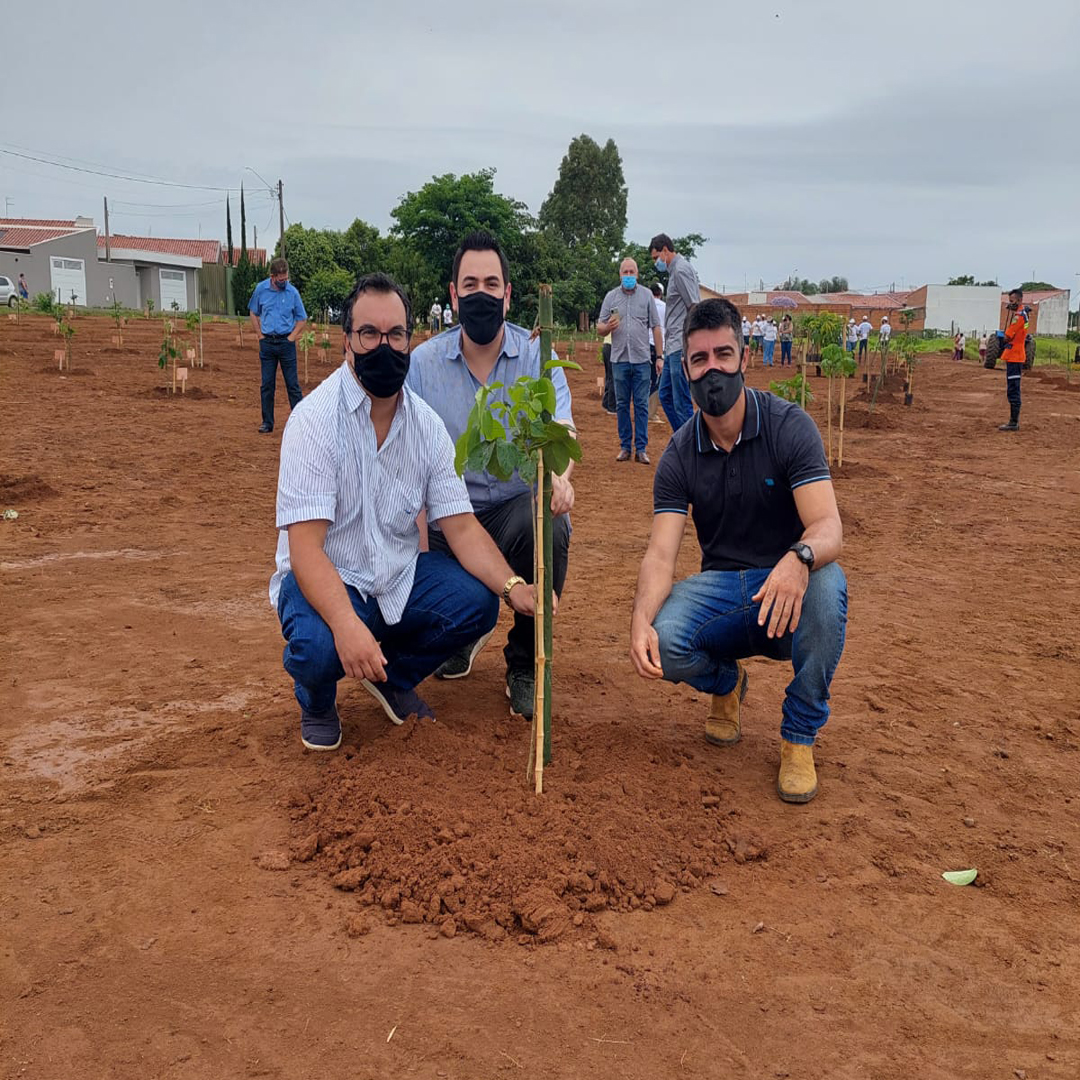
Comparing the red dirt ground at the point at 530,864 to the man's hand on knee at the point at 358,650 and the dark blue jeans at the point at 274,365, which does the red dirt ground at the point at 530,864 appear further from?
the dark blue jeans at the point at 274,365

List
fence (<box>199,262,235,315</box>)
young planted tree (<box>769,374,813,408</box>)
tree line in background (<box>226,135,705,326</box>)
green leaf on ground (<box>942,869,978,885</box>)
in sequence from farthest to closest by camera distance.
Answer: fence (<box>199,262,235,315</box>), tree line in background (<box>226,135,705,326</box>), young planted tree (<box>769,374,813,408</box>), green leaf on ground (<box>942,869,978,885</box>)

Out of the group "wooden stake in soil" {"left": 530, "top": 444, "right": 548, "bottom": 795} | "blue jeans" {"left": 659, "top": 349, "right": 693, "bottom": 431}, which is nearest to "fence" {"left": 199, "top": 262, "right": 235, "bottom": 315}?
"blue jeans" {"left": 659, "top": 349, "right": 693, "bottom": 431}

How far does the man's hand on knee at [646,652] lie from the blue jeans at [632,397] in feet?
22.3

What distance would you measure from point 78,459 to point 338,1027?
7967 mm

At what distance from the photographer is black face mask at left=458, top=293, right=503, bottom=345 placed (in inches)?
143

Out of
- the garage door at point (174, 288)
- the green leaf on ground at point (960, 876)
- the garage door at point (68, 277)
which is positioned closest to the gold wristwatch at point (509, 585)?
the green leaf on ground at point (960, 876)

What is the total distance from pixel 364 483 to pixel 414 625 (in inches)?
21.0

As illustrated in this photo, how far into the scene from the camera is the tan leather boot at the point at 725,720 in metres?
3.49

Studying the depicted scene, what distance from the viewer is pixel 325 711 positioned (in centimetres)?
328

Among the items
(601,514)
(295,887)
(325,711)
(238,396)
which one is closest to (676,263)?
(601,514)

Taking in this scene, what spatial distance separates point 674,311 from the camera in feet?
29.2

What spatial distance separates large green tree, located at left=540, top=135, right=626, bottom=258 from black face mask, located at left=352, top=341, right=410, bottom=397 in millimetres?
57667

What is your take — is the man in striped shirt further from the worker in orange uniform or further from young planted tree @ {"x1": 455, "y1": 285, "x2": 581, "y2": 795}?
the worker in orange uniform

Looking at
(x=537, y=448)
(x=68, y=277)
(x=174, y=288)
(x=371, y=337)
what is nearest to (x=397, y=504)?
(x=371, y=337)
